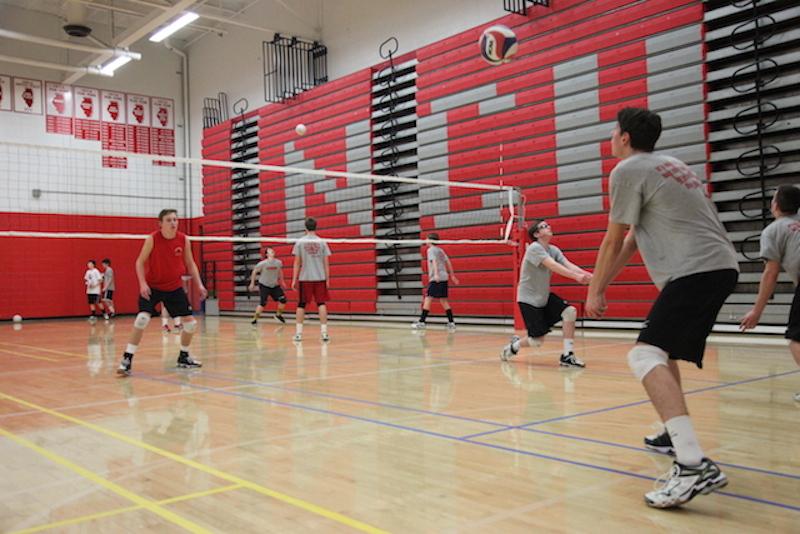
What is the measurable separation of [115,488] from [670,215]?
8.46 ft

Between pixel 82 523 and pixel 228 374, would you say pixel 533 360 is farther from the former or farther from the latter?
pixel 82 523

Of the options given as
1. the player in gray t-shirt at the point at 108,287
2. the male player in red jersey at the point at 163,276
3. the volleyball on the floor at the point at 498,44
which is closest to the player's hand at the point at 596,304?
the male player in red jersey at the point at 163,276

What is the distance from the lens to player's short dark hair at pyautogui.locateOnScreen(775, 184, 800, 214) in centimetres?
447

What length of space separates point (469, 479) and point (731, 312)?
7.14m

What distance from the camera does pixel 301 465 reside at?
324cm

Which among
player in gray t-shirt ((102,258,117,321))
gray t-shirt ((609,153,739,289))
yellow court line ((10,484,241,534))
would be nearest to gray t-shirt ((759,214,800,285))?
gray t-shirt ((609,153,739,289))

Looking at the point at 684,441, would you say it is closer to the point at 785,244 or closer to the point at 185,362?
the point at 785,244

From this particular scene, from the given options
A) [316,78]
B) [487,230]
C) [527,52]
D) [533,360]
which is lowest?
[533,360]

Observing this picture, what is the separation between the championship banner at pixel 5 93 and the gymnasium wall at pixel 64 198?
0.17 m

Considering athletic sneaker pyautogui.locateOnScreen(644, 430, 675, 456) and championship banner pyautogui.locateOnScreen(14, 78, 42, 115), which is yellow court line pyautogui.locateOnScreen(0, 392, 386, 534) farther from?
championship banner pyautogui.locateOnScreen(14, 78, 42, 115)

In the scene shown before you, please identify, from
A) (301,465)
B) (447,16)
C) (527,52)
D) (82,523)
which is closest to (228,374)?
(301,465)

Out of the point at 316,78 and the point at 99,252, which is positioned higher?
the point at 316,78

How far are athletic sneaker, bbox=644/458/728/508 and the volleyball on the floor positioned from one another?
827 centimetres

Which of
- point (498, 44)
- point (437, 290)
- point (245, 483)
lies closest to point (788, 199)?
point (245, 483)
